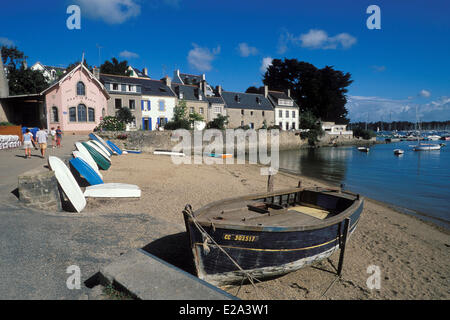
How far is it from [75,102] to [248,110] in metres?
32.4

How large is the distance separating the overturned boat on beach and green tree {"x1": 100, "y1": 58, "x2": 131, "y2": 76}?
2356 inches

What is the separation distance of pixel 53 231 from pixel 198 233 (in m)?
3.46

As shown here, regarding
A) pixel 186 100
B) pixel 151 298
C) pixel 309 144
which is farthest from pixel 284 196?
pixel 309 144

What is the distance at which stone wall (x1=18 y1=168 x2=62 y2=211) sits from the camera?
288 inches

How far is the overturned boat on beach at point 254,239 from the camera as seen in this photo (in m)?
5.09

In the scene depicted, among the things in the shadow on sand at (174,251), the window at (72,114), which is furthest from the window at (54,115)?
the shadow on sand at (174,251)

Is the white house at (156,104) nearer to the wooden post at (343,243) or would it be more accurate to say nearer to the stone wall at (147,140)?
the stone wall at (147,140)

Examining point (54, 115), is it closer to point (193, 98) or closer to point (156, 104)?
point (156, 104)

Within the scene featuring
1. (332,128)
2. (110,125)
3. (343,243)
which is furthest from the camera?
(332,128)

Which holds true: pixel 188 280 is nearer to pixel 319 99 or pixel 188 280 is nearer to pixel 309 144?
pixel 309 144

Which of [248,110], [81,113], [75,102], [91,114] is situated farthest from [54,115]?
[248,110]

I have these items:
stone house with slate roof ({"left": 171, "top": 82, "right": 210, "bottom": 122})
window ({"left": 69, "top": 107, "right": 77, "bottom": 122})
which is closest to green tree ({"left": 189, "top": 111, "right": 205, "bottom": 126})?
stone house with slate roof ({"left": 171, "top": 82, "right": 210, "bottom": 122})

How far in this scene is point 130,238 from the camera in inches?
253

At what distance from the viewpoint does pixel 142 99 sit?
40656 mm
